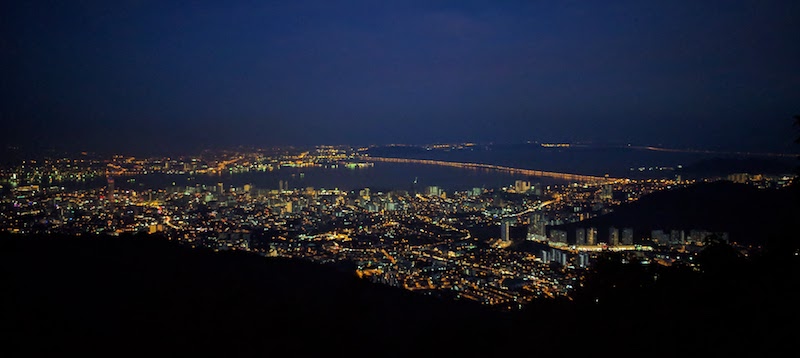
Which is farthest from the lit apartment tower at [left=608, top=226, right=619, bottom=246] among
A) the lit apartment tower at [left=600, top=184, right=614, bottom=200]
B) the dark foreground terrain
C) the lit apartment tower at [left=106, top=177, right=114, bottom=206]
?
the lit apartment tower at [left=106, top=177, right=114, bottom=206]

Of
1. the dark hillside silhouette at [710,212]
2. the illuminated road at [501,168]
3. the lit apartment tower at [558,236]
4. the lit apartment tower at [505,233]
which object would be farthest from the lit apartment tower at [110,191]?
the illuminated road at [501,168]

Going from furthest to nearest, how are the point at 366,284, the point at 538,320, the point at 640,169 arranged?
the point at 640,169 < the point at 366,284 < the point at 538,320

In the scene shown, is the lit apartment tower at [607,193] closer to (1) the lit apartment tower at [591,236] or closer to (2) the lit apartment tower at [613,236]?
(2) the lit apartment tower at [613,236]

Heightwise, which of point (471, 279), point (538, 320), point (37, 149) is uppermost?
point (37, 149)

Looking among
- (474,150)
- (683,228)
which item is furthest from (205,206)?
(474,150)

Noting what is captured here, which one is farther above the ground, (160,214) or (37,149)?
(37,149)

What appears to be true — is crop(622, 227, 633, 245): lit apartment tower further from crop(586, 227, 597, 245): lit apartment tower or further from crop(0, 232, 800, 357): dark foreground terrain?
crop(0, 232, 800, 357): dark foreground terrain

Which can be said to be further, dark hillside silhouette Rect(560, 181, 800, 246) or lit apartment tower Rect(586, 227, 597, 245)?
lit apartment tower Rect(586, 227, 597, 245)

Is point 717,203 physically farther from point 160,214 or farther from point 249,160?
point 249,160
